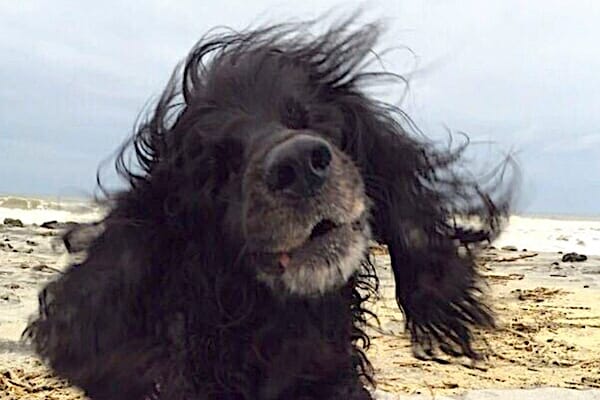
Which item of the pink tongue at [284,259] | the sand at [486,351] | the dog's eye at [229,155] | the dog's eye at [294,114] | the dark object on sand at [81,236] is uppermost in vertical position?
the dog's eye at [294,114]

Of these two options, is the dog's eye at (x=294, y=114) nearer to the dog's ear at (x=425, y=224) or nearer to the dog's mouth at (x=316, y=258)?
the dog's ear at (x=425, y=224)

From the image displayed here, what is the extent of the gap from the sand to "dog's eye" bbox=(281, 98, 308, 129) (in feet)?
1.86

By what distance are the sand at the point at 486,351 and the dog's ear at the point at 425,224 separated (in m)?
0.11

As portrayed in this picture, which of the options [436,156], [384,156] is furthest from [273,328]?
[436,156]

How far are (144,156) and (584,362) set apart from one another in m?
3.22

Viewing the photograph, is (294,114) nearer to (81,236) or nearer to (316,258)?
(316,258)

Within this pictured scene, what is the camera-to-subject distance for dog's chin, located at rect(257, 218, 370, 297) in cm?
259

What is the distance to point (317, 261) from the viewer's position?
259 cm

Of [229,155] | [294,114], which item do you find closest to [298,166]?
[229,155]

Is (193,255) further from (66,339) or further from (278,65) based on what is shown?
(278,65)

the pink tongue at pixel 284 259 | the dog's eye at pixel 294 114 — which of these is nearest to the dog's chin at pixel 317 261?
the pink tongue at pixel 284 259

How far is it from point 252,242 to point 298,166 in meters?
0.28

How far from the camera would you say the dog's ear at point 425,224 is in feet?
10.2

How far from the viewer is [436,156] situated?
3338 mm
